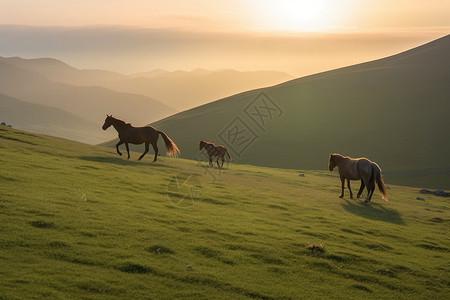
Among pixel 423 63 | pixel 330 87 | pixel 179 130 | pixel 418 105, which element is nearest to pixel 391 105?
pixel 418 105

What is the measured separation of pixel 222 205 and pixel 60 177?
312 inches

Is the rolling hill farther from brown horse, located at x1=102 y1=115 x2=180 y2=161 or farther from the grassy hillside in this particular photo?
the grassy hillside

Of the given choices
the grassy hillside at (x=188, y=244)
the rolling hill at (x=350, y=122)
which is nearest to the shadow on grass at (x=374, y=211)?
the grassy hillside at (x=188, y=244)

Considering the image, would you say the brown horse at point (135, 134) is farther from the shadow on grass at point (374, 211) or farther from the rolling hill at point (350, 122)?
the rolling hill at point (350, 122)

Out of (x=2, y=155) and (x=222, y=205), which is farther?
(x=2, y=155)

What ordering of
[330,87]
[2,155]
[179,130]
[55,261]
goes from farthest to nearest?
1. [330,87]
2. [179,130]
3. [2,155]
4. [55,261]

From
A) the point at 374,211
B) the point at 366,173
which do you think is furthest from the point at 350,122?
the point at 374,211

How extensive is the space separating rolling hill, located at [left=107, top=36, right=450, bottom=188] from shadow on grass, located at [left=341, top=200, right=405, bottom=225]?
4507 centimetres

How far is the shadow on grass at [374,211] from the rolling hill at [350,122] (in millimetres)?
45075

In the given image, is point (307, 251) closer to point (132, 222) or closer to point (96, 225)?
point (132, 222)

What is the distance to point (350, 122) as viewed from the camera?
11138 cm

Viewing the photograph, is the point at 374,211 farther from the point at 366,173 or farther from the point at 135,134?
the point at 135,134

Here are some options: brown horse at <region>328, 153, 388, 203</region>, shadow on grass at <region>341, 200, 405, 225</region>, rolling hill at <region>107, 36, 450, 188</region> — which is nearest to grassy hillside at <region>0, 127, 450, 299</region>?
shadow on grass at <region>341, 200, 405, 225</region>

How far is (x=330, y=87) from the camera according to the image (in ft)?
450
